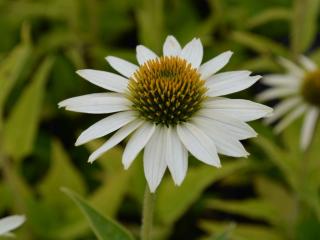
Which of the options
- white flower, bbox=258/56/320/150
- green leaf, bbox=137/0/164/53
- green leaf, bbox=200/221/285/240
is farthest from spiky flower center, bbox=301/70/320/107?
green leaf, bbox=137/0/164/53

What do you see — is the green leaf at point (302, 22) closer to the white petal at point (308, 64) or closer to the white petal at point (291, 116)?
the white petal at point (308, 64)

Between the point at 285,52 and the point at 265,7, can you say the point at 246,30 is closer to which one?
the point at 265,7

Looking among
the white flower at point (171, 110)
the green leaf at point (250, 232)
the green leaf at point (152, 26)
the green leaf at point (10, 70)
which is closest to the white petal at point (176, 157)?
the white flower at point (171, 110)

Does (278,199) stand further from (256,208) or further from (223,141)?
(223,141)

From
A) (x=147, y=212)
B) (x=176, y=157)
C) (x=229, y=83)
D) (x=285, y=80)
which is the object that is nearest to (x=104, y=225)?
(x=147, y=212)

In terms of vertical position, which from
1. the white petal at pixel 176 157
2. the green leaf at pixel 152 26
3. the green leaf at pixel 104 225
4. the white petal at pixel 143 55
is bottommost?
the green leaf at pixel 104 225

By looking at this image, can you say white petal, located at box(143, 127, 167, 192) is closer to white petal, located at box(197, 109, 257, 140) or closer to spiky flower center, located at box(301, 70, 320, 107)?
white petal, located at box(197, 109, 257, 140)
